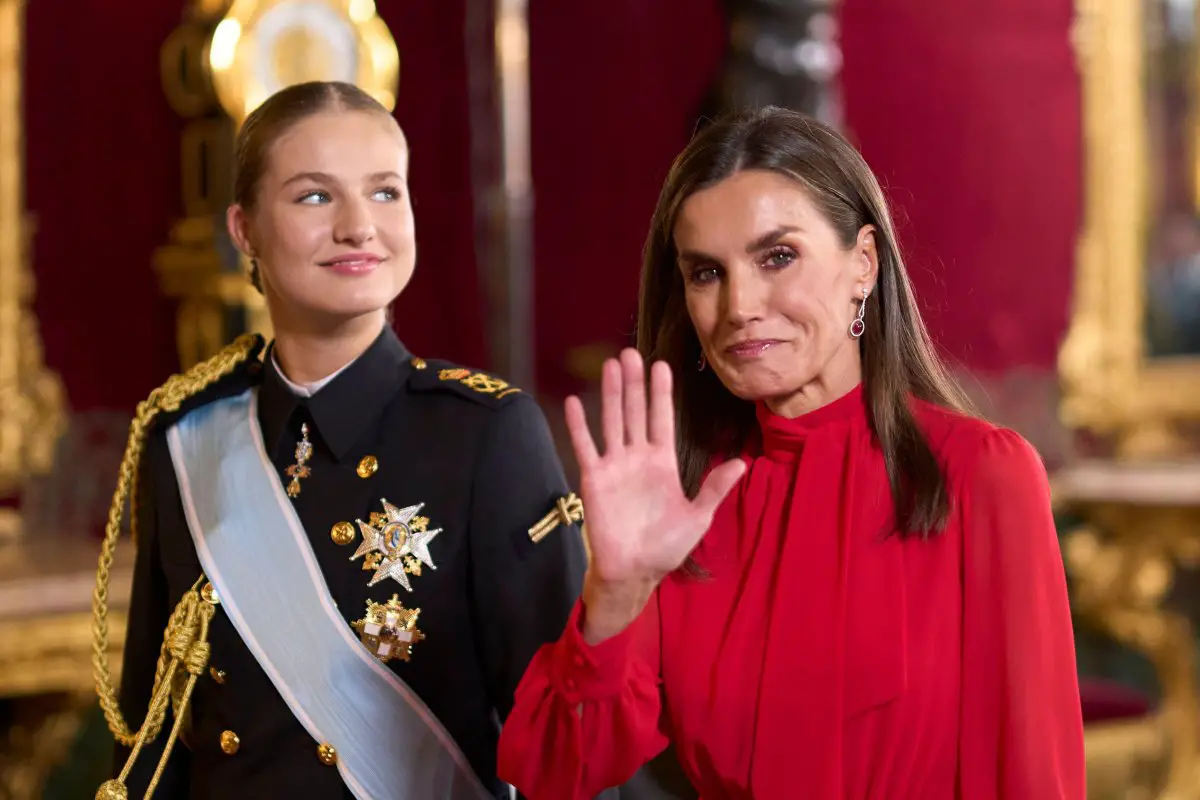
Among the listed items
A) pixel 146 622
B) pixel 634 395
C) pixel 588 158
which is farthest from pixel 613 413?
pixel 588 158


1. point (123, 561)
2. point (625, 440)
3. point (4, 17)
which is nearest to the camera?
point (625, 440)

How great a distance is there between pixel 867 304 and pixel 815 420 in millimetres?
106

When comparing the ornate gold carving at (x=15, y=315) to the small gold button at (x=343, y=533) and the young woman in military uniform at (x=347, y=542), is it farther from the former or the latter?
the small gold button at (x=343, y=533)

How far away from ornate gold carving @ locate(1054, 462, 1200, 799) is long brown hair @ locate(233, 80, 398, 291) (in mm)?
3043

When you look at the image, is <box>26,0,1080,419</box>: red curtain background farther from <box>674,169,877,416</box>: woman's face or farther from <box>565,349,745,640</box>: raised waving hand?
<box>565,349,745,640</box>: raised waving hand

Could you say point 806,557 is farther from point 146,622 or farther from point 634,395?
point 146,622

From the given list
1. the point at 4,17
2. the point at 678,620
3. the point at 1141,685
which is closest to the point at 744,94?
the point at 4,17

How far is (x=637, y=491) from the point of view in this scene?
118cm

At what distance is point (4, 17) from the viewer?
3.15m

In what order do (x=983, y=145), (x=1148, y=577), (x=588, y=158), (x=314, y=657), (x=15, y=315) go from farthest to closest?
(x=983, y=145), (x=588, y=158), (x=1148, y=577), (x=15, y=315), (x=314, y=657)

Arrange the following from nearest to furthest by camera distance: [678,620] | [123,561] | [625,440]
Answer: [625,440]
[678,620]
[123,561]

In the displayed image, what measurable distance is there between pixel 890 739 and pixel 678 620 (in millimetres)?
200

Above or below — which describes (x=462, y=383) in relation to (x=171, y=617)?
above

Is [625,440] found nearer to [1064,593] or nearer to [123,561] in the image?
[1064,593]
